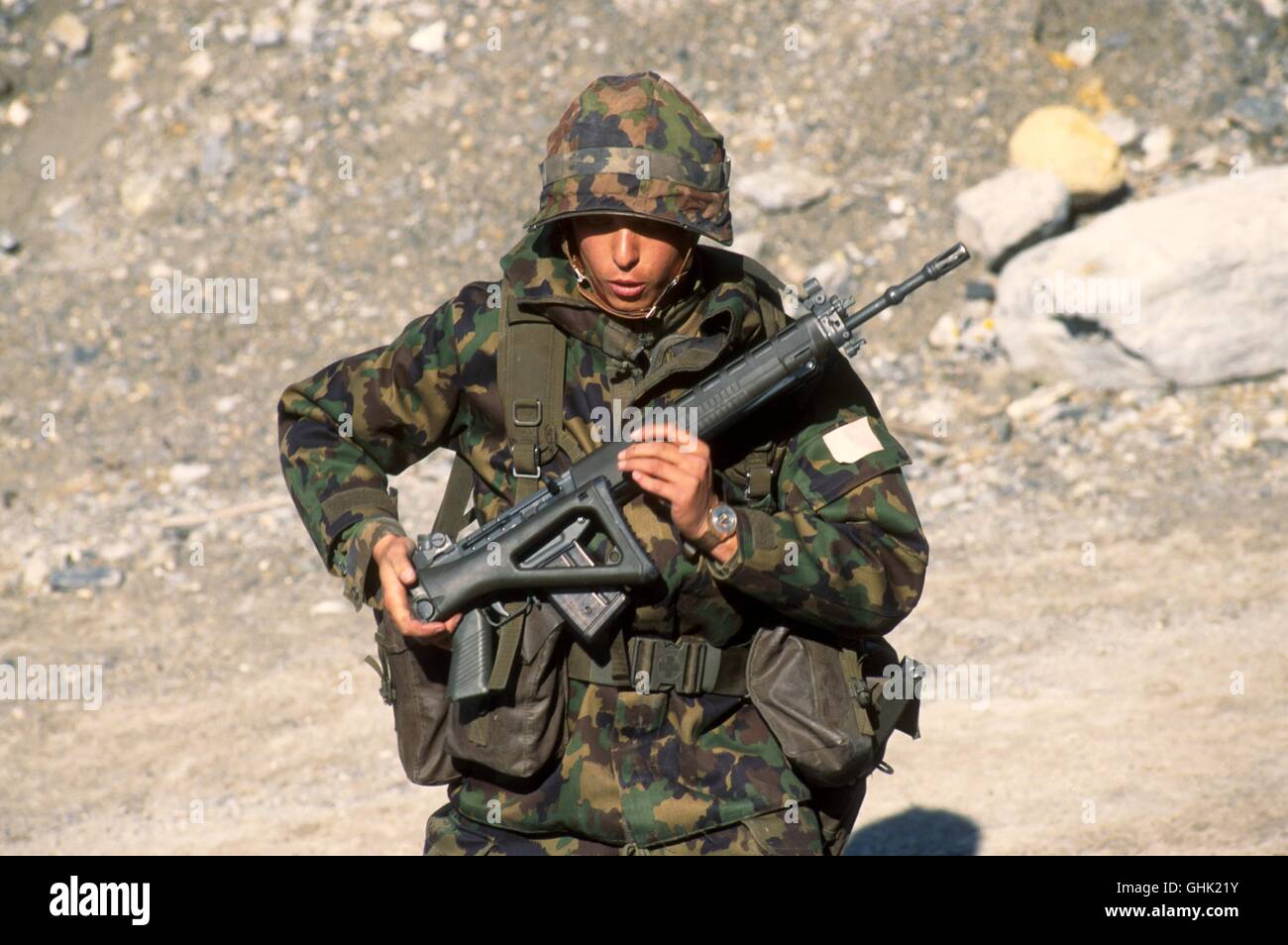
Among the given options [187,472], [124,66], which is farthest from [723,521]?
[124,66]

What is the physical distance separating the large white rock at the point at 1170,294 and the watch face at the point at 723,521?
280 inches

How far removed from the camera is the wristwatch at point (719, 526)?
318 cm

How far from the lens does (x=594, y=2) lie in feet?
41.1

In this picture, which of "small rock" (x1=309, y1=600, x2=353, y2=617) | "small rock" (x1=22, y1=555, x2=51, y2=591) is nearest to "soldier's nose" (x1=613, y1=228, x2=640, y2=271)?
"small rock" (x1=309, y1=600, x2=353, y2=617)

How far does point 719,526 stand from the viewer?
3.18 metres

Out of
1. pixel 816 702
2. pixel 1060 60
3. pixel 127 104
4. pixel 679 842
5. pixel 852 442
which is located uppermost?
pixel 127 104

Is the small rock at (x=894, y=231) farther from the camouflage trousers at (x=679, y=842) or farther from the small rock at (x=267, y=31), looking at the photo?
the camouflage trousers at (x=679, y=842)

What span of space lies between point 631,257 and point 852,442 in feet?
2.01

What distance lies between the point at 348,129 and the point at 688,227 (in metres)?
9.40

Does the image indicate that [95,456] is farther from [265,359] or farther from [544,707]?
[544,707]

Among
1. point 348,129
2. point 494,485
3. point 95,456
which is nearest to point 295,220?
point 348,129

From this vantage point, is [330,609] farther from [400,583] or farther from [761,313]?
[761,313]

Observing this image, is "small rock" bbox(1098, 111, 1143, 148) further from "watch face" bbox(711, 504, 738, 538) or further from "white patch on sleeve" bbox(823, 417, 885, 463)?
"watch face" bbox(711, 504, 738, 538)

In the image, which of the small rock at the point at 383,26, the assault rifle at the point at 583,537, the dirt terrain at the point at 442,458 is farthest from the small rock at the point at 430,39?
the assault rifle at the point at 583,537
